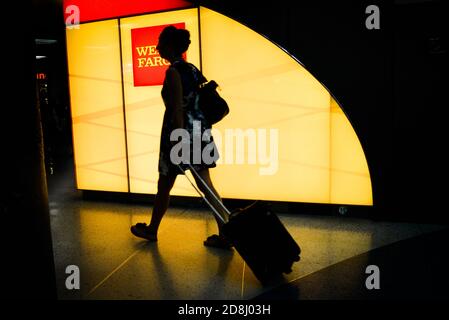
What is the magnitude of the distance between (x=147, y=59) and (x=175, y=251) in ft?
7.83

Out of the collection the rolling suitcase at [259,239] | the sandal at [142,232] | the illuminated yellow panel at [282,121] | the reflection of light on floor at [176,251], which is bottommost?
the reflection of light on floor at [176,251]

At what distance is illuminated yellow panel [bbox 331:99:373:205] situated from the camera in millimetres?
4141

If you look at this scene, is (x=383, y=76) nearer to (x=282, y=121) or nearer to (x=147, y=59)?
(x=282, y=121)

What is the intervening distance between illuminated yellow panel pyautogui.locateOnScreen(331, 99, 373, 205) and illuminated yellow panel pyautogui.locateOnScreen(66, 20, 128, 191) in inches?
103

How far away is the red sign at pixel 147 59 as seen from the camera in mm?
4668

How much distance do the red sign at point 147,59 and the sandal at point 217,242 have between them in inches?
81.1

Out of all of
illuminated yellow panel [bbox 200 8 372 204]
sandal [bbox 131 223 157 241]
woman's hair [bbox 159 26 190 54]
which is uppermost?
woman's hair [bbox 159 26 190 54]

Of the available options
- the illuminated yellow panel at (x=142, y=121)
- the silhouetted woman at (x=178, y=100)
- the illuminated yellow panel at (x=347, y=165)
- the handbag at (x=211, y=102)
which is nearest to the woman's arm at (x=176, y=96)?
the silhouetted woman at (x=178, y=100)

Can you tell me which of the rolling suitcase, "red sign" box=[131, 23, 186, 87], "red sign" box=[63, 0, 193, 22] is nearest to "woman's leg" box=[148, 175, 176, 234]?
the rolling suitcase

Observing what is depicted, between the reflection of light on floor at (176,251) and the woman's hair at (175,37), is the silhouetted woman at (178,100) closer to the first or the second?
the woman's hair at (175,37)

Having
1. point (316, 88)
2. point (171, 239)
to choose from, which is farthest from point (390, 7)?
point (171, 239)

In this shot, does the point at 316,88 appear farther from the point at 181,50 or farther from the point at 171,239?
the point at 171,239

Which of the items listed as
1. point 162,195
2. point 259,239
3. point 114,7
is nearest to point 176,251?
point 162,195

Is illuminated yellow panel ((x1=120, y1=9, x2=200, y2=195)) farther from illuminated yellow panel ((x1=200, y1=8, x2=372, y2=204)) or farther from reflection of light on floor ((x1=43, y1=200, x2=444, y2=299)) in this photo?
illuminated yellow panel ((x1=200, y1=8, x2=372, y2=204))
